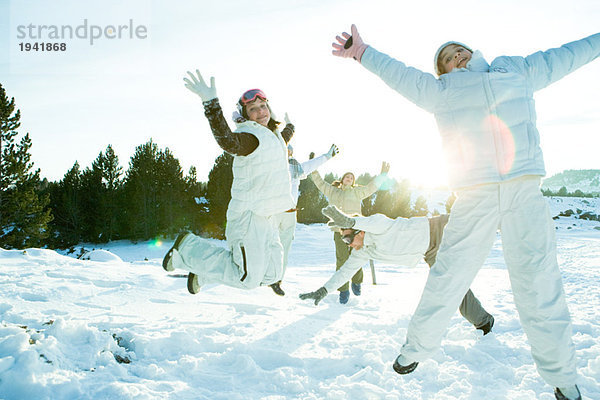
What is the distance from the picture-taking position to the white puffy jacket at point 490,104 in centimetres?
224

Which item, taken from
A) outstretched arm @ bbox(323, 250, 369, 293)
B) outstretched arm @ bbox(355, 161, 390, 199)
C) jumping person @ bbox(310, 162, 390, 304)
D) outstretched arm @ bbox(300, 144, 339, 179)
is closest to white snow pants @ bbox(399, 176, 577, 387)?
outstretched arm @ bbox(323, 250, 369, 293)

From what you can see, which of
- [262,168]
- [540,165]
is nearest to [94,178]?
[262,168]

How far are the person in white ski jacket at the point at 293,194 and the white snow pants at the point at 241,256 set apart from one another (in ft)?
1.82

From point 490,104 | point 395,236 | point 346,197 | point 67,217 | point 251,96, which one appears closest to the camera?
point 490,104

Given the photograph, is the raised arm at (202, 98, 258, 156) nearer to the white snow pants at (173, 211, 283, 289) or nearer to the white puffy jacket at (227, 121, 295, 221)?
the white puffy jacket at (227, 121, 295, 221)

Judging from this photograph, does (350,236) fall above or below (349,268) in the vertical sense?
above

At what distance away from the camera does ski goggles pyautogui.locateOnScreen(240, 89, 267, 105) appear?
143 inches

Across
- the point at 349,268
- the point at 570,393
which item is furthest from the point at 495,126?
the point at 349,268

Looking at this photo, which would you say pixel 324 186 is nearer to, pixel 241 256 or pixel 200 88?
pixel 241 256

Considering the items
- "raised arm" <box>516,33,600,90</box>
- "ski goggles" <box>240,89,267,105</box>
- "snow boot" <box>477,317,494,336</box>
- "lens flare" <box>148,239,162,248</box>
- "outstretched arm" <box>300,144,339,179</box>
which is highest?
"ski goggles" <box>240,89,267,105</box>

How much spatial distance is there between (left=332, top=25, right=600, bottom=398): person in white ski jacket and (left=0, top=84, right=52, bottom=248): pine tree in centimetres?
2270

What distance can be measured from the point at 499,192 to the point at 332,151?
13.4 feet

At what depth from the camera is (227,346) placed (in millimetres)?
3289

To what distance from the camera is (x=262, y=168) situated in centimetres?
327
